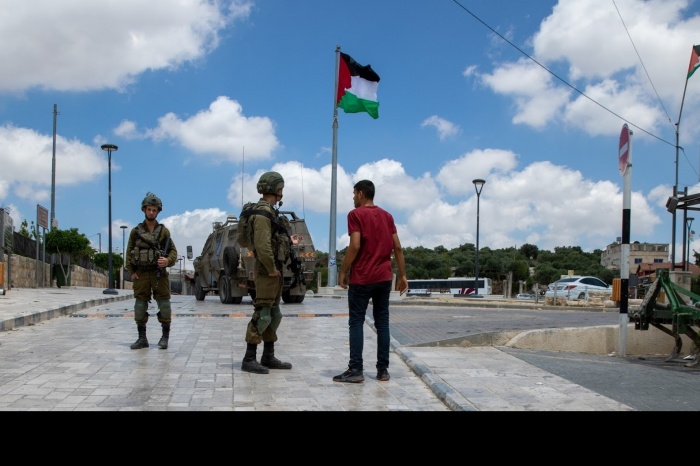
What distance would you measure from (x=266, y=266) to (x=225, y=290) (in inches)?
466

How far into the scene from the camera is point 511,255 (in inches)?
3371

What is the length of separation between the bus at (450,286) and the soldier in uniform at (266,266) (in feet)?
156

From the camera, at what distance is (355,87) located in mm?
26844

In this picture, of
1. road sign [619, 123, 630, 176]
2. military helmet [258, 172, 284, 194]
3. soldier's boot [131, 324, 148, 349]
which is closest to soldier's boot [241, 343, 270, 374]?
military helmet [258, 172, 284, 194]

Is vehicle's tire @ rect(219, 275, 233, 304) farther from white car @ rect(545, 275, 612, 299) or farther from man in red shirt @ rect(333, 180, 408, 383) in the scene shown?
white car @ rect(545, 275, 612, 299)

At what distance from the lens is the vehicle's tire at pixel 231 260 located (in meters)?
17.0

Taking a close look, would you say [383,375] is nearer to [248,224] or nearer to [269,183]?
[248,224]

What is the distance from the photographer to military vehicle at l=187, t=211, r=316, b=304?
1675 cm

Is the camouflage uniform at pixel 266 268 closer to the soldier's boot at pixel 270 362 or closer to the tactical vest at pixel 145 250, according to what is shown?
the soldier's boot at pixel 270 362

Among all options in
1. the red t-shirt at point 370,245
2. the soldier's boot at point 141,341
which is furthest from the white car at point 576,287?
the red t-shirt at point 370,245
